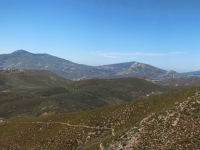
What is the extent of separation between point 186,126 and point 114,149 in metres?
12.8

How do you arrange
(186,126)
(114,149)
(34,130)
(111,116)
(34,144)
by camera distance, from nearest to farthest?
(186,126)
(114,149)
(34,144)
(111,116)
(34,130)

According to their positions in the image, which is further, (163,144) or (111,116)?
(111,116)

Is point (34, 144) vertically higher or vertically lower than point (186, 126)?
lower

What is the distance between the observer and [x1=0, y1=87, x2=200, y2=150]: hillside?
115ft

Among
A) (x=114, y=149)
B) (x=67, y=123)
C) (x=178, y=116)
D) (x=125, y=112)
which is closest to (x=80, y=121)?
(x=67, y=123)

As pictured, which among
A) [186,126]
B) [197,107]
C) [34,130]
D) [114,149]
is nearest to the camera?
[186,126]

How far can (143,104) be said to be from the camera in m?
68.0

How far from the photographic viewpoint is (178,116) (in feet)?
130

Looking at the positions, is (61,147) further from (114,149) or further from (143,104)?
(143,104)

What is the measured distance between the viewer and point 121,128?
178 feet

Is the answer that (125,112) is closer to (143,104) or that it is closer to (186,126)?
(143,104)

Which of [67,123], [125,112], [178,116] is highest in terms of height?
[178,116]

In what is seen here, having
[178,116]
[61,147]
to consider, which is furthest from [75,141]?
[178,116]

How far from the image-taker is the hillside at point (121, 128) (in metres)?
35.1
